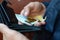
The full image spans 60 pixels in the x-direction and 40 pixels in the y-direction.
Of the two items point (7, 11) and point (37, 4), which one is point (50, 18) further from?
point (37, 4)

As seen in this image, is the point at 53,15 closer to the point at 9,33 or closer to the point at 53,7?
the point at 53,7

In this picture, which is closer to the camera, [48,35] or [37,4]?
[48,35]

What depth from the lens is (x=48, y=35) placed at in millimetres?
431

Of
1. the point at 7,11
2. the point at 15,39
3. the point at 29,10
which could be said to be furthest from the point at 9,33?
the point at 29,10

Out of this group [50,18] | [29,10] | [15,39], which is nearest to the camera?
[15,39]

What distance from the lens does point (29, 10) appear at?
2.08ft

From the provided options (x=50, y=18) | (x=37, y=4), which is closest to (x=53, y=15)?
(x=50, y=18)

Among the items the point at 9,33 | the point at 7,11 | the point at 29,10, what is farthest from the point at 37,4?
the point at 9,33

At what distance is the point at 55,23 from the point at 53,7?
0.05 meters

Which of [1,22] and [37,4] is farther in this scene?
[37,4]

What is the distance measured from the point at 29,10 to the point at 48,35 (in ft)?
0.75

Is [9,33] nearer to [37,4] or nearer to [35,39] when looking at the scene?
[35,39]

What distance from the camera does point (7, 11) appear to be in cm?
46

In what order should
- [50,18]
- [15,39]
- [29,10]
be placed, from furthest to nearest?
1. [29,10]
2. [50,18]
3. [15,39]
